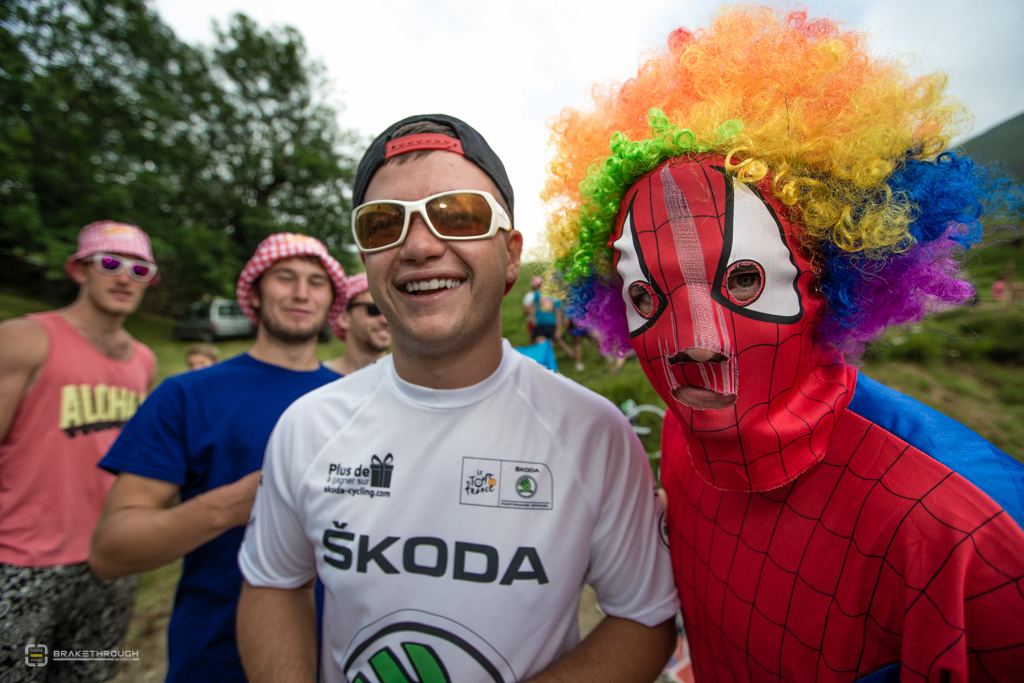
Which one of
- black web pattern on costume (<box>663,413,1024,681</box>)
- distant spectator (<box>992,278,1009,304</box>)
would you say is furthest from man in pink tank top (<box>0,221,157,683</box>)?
distant spectator (<box>992,278,1009,304</box>)

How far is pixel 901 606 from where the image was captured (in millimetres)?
972

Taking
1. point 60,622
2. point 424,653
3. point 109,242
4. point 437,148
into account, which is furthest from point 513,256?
point 60,622

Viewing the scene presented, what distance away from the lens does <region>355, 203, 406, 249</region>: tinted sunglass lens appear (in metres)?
1.57

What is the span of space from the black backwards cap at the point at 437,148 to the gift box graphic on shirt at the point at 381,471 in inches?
38.6

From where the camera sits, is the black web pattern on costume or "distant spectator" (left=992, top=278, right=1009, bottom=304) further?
"distant spectator" (left=992, top=278, right=1009, bottom=304)

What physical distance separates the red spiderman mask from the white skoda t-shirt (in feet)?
1.42

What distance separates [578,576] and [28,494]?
10.4 feet

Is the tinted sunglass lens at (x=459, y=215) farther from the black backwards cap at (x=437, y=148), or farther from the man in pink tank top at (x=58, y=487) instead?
the man in pink tank top at (x=58, y=487)

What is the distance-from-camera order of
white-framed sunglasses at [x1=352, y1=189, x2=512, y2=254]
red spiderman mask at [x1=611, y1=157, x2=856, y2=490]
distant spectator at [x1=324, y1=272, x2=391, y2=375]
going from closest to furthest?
red spiderman mask at [x1=611, y1=157, x2=856, y2=490], white-framed sunglasses at [x1=352, y1=189, x2=512, y2=254], distant spectator at [x1=324, y1=272, x2=391, y2=375]

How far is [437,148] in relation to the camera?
1.64 metres

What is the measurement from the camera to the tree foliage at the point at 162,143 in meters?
13.1

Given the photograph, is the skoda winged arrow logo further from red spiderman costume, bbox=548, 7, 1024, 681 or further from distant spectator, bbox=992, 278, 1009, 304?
distant spectator, bbox=992, 278, 1009, 304

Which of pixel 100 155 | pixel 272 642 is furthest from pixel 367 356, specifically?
pixel 100 155

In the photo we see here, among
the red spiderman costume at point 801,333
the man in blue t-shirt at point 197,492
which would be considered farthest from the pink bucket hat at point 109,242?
the red spiderman costume at point 801,333
